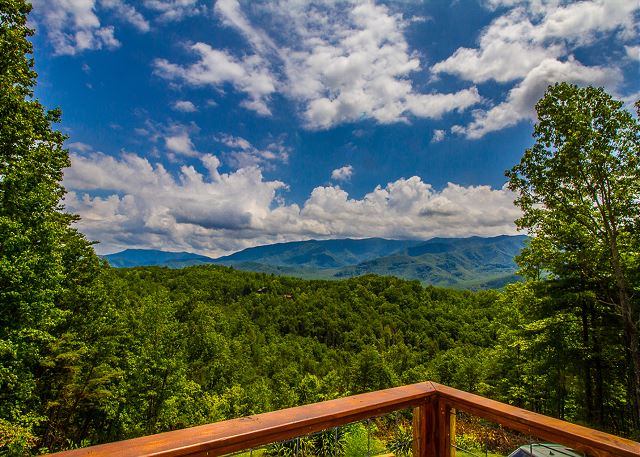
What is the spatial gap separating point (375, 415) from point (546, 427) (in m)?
0.72

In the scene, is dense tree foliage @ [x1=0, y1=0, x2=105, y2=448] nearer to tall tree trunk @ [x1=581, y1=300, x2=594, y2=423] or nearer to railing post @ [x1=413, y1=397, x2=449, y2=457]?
railing post @ [x1=413, y1=397, x2=449, y2=457]

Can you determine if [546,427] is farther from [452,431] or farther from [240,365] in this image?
[240,365]

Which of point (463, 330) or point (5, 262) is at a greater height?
point (5, 262)

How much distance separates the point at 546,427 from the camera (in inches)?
59.3

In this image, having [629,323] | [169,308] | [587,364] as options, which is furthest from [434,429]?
Result: [169,308]

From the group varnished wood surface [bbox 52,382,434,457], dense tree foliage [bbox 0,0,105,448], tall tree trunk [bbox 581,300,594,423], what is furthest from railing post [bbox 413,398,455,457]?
tall tree trunk [bbox 581,300,594,423]

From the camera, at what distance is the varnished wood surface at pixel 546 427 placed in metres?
1.36

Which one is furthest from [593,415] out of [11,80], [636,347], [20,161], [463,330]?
[463,330]

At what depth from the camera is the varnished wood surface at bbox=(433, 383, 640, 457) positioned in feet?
4.45

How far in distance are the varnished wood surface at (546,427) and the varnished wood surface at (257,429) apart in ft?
0.63

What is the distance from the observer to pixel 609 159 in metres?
11.0

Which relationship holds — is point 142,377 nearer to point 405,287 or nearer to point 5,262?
point 5,262

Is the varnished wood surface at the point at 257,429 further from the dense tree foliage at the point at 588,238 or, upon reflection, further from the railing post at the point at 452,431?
the dense tree foliage at the point at 588,238

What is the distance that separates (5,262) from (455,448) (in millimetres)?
10950
